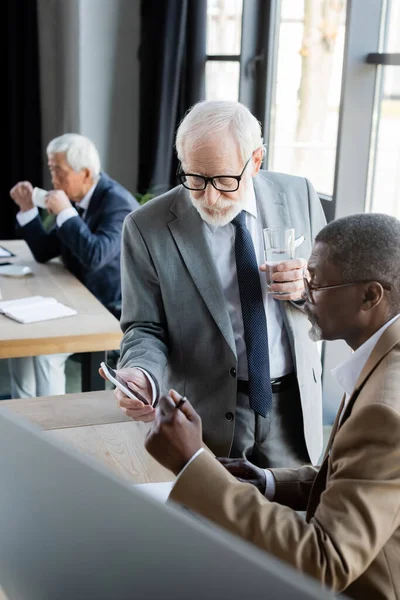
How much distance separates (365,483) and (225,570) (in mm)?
599

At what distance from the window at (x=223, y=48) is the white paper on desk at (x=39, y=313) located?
2036mm

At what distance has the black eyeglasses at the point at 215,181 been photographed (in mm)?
1823

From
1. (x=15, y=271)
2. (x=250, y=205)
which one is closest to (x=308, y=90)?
(x=15, y=271)

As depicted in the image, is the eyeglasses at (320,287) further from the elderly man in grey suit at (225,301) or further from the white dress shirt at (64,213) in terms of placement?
the white dress shirt at (64,213)

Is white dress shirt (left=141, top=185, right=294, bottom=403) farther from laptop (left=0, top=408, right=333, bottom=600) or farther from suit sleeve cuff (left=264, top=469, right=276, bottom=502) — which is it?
laptop (left=0, top=408, right=333, bottom=600)

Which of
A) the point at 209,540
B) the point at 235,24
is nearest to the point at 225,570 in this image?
the point at 209,540

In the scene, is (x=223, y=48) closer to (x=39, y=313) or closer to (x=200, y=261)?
(x=39, y=313)

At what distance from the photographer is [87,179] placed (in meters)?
3.58

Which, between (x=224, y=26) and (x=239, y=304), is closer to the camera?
(x=239, y=304)

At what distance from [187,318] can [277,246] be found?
0.30m

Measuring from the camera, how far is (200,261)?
191 centimetres

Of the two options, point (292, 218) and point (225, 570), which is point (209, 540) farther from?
point (292, 218)

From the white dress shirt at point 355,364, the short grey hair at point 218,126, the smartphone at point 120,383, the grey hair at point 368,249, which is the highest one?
the short grey hair at point 218,126

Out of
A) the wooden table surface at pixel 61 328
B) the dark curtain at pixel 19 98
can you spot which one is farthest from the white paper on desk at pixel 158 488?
the dark curtain at pixel 19 98
